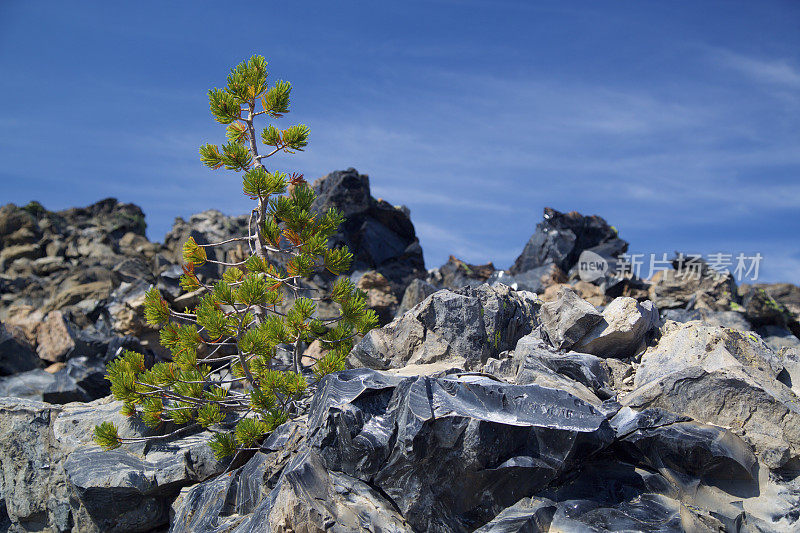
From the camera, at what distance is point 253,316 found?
35.9 feet

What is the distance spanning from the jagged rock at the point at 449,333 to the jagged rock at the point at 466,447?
316 centimetres


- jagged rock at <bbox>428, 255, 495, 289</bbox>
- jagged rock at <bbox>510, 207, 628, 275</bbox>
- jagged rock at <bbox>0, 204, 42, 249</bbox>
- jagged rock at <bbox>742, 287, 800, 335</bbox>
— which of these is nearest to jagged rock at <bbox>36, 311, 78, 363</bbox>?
jagged rock at <bbox>428, 255, 495, 289</bbox>

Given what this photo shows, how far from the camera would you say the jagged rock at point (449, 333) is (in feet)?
35.7

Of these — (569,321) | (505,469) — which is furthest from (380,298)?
(505,469)

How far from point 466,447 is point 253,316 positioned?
17.1 feet

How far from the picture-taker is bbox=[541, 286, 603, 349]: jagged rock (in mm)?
10766

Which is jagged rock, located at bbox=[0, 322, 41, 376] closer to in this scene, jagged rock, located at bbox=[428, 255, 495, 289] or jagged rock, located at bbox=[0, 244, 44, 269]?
jagged rock, located at bbox=[428, 255, 495, 289]

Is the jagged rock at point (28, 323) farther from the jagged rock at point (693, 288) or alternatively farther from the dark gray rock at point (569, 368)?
the jagged rock at point (693, 288)

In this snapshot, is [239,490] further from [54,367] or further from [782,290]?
[782,290]

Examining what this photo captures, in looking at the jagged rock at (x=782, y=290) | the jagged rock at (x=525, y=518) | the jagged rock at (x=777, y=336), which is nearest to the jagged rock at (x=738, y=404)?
the jagged rock at (x=525, y=518)

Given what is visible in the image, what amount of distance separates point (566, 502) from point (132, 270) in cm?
3300

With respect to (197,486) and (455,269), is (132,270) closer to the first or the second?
(455,269)

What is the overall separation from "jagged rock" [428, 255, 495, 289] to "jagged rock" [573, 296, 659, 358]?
51.0 feet

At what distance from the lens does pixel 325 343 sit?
11789mm
